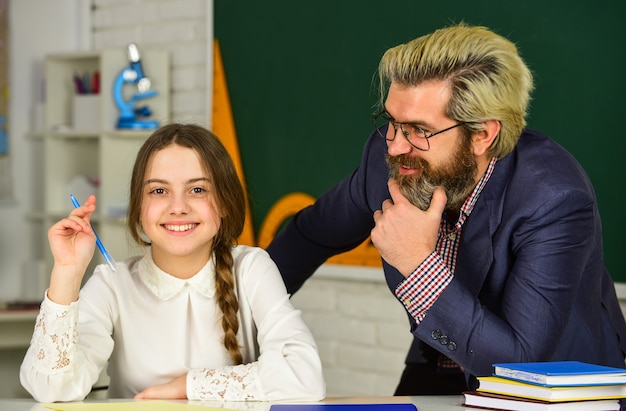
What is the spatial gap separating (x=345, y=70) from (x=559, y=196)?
6.27 feet

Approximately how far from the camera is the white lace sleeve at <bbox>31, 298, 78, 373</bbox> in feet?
5.68

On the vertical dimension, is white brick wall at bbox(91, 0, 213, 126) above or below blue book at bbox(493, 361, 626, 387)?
above

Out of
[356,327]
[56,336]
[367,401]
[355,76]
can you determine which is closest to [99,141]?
[355,76]

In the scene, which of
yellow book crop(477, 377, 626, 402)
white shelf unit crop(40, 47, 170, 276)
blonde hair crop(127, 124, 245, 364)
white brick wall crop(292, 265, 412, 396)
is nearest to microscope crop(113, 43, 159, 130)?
white shelf unit crop(40, 47, 170, 276)

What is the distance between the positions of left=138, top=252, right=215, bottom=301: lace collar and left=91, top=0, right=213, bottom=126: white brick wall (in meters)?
2.25

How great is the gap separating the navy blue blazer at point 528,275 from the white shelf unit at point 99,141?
2.25 metres

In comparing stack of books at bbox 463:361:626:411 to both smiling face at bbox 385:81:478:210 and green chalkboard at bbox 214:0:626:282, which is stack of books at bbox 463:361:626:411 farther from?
green chalkboard at bbox 214:0:626:282

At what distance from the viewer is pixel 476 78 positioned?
207 centimetres

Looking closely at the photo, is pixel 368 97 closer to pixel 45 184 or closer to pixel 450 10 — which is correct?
pixel 450 10

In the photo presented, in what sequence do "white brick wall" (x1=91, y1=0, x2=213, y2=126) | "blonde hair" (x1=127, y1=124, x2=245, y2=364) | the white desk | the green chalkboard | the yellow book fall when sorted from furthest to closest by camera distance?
"white brick wall" (x1=91, y1=0, x2=213, y2=126), the green chalkboard, "blonde hair" (x1=127, y1=124, x2=245, y2=364), the white desk, the yellow book

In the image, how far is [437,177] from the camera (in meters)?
2.07

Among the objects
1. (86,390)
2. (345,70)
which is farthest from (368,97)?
(86,390)

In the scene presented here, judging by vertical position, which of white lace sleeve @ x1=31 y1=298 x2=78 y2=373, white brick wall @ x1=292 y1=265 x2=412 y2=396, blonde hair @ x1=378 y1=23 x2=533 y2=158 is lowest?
white brick wall @ x1=292 y1=265 x2=412 y2=396

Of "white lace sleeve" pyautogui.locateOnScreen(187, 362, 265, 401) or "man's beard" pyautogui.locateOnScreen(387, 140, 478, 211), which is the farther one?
"man's beard" pyautogui.locateOnScreen(387, 140, 478, 211)
